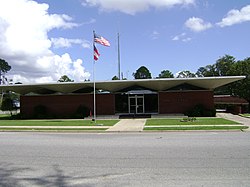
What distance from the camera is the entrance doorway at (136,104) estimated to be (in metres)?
34.7

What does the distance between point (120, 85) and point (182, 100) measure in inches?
277

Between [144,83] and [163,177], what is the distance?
2554 centimetres

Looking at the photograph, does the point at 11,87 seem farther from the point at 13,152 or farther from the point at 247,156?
the point at 247,156

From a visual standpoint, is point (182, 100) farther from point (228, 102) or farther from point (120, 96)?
point (228, 102)

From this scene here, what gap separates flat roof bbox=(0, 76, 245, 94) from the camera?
30.0m

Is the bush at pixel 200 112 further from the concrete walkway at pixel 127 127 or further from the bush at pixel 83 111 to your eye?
the bush at pixel 83 111

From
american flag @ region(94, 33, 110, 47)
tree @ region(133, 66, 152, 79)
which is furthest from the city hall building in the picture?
tree @ region(133, 66, 152, 79)

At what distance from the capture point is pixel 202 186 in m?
5.78

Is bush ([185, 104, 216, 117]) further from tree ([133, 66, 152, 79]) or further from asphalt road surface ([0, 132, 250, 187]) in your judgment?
tree ([133, 66, 152, 79])

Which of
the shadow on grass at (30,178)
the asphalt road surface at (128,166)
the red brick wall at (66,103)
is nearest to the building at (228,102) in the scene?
the red brick wall at (66,103)

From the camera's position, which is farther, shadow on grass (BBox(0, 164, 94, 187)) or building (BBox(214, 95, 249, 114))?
building (BBox(214, 95, 249, 114))

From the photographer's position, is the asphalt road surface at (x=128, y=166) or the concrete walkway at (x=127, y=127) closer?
the asphalt road surface at (x=128, y=166)

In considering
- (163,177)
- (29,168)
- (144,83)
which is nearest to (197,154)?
(163,177)

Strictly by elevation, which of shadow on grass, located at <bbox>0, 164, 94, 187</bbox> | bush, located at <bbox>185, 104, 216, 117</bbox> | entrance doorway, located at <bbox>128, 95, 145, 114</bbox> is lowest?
shadow on grass, located at <bbox>0, 164, 94, 187</bbox>
